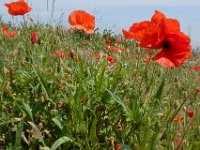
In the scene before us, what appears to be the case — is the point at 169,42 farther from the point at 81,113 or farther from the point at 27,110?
the point at 27,110

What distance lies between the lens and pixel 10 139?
2.38 m

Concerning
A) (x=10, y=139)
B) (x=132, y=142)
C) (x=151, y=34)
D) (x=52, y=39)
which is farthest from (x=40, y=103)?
(x=52, y=39)

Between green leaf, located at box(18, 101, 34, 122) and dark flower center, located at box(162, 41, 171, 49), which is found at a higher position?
dark flower center, located at box(162, 41, 171, 49)

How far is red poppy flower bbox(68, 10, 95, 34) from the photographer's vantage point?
113 inches

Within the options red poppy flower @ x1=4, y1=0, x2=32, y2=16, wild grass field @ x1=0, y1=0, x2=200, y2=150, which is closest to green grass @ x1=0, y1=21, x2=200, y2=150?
wild grass field @ x1=0, y1=0, x2=200, y2=150

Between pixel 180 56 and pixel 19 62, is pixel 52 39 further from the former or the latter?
pixel 180 56

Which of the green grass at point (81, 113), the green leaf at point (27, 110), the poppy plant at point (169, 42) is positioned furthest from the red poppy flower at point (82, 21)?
the poppy plant at point (169, 42)

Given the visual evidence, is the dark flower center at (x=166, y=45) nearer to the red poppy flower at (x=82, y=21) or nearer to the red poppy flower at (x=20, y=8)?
the red poppy flower at (x=82, y=21)

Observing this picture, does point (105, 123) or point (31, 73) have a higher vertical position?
point (31, 73)

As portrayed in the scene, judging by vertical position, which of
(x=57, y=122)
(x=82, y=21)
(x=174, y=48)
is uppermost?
(x=174, y=48)

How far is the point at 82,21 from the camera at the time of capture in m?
2.88

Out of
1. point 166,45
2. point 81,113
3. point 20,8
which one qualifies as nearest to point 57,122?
point 81,113

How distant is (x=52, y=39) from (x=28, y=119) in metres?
2.12

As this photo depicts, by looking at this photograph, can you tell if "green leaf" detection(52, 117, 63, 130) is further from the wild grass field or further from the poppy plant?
the poppy plant
